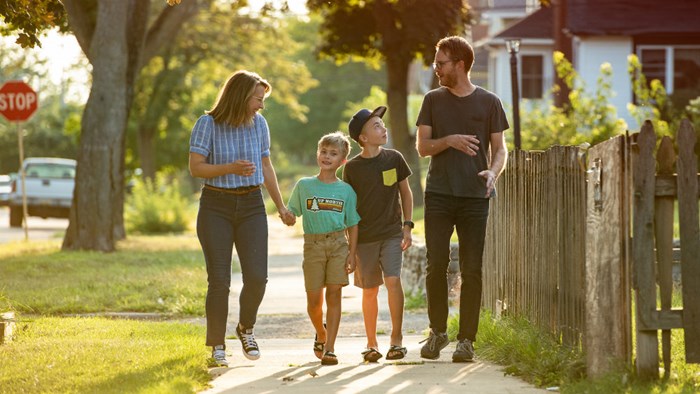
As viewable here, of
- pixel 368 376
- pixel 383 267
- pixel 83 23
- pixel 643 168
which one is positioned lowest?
pixel 368 376

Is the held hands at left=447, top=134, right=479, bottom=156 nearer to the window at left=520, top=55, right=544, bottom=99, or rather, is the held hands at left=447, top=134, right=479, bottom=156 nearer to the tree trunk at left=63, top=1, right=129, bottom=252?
the tree trunk at left=63, top=1, right=129, bottom=252

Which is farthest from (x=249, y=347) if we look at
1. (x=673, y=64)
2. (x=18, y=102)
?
(x=673, y=64)

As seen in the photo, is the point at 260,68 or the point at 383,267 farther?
the point at 260,68

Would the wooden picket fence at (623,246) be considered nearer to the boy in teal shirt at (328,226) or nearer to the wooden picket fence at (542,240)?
the wooden picket fence at (542,240)

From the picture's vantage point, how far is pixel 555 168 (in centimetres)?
816

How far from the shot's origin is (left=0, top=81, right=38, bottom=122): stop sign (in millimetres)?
25033

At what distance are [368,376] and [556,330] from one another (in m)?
1.23

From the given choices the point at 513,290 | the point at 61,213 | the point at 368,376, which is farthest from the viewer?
the point at 61,213

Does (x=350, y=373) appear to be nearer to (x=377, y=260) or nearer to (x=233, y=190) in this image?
(x=377, y=260)

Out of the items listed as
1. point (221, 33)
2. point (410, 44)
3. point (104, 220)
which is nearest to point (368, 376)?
point (104, 220)

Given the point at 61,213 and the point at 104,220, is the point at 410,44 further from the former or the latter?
the point at 61,213

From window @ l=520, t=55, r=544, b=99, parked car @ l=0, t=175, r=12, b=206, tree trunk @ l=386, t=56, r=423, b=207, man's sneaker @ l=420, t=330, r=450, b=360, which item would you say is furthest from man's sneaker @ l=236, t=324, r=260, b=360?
parked car @ l=0, t=175, r=12, b=206

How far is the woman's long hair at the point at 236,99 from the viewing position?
834 cm

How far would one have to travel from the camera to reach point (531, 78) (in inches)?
1657
